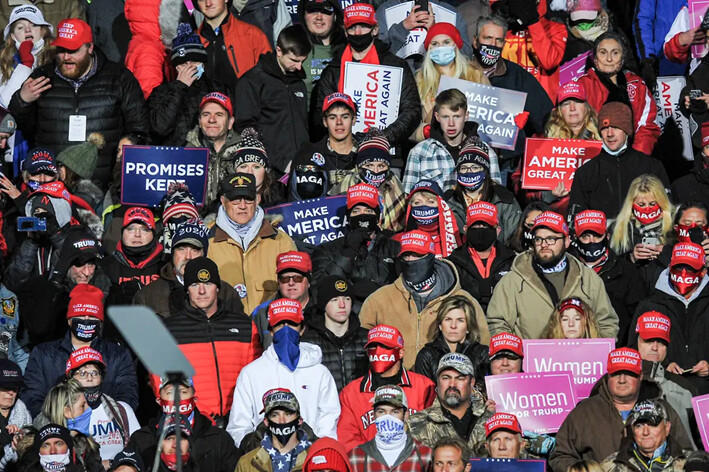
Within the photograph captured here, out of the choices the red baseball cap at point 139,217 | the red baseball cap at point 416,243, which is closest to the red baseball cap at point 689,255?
the red baseball cap at point 416,243

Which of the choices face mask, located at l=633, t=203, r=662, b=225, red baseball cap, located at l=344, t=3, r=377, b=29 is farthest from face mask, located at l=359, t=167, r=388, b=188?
face mask, located at l=633, t=203, r=662, b=225

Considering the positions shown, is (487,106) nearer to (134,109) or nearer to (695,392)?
(134,109)

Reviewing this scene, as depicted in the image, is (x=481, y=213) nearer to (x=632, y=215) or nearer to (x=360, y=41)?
(x=632, y=215)

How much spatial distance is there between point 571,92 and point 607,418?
443cm

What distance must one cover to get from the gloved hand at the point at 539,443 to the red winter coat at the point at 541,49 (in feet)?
18.4

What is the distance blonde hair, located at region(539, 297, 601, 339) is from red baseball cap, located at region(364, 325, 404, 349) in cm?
137

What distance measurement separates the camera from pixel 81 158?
1495 cm

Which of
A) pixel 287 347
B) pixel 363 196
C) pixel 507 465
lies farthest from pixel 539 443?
pixel 363 196

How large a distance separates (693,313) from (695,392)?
944 millimetres

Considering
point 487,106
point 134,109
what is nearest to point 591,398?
point 487,106

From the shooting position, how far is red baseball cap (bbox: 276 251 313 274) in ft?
42.8

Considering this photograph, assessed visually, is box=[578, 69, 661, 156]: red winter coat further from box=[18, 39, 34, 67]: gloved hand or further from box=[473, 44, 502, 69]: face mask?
box=[18, 39, 34, 67]: gloved hand

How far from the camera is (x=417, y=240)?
13273 mm

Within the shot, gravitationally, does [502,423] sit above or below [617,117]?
below
